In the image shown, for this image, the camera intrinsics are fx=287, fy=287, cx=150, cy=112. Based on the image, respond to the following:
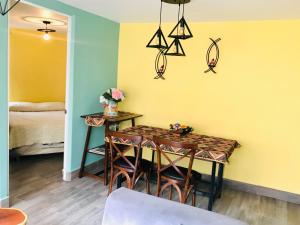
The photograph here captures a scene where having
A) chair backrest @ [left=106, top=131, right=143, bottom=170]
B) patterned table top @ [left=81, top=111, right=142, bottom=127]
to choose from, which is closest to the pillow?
patterned table top @ [left=81, top=111, right=142, bottom=127]

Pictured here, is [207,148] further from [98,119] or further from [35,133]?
[35,133]

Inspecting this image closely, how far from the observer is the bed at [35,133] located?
4164mm

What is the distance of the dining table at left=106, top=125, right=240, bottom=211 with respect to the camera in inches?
113

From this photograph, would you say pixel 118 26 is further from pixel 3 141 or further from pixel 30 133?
pixel 3 141

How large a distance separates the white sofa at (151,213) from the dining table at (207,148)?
998mm

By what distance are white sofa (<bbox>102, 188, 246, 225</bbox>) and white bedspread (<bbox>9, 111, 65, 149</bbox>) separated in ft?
8.81

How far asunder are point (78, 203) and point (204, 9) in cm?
248

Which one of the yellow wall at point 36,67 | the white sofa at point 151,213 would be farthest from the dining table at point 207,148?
the yellow wall at point 36,67

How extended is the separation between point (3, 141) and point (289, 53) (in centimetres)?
323

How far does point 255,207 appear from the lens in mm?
3240

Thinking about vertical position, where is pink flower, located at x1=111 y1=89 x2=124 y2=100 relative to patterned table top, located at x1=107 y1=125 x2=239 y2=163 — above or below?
above

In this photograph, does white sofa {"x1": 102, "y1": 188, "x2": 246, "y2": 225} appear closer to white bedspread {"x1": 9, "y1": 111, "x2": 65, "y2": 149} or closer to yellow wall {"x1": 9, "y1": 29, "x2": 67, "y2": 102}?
white bedspread {"x1": 9, "y1": 111, "x2": 65, "y2": 149}

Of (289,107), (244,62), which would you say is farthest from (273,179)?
(244,62)

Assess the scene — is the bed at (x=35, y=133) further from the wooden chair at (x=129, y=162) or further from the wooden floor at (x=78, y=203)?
the wooden chair at (x=129, y=162)
